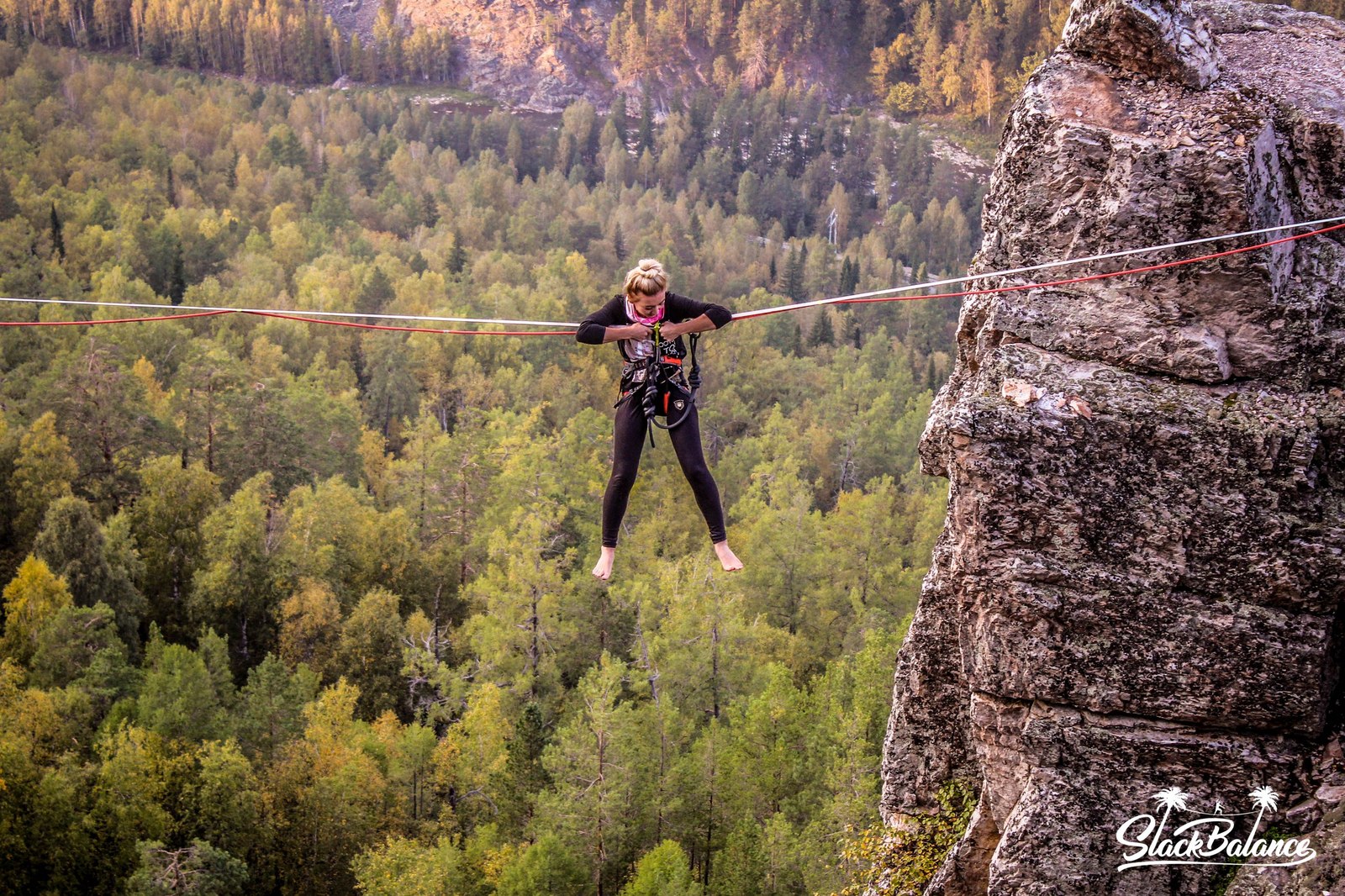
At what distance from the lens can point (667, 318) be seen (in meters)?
11.0

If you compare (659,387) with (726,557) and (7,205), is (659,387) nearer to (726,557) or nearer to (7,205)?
(726,557)

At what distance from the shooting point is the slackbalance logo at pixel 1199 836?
1159cm

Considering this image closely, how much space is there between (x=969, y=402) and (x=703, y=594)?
3523cm

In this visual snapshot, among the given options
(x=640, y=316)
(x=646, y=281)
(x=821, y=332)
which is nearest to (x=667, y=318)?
(x=640, y=316)

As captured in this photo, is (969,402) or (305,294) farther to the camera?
(305,294)

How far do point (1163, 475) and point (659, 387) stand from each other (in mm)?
4577

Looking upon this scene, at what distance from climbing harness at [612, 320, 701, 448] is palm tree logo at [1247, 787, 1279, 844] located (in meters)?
6.24

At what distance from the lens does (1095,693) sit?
465 inches

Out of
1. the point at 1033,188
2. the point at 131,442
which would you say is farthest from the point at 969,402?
the point at 131,442

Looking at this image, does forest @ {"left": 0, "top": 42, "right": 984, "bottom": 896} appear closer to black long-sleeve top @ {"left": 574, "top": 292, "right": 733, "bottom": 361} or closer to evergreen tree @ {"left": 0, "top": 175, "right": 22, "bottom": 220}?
evergreen tree @ {"left": 0, "top": 175, "right": 22, "bottom": 220}

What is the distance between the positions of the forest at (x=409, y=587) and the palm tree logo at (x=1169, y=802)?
727 inches

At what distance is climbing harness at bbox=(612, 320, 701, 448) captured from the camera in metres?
10.7

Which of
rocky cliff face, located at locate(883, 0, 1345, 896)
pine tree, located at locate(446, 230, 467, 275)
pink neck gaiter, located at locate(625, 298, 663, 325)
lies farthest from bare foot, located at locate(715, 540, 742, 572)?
pine tree, located at locate(446, 230, 467, 275)

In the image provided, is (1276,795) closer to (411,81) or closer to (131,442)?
(131,442)
